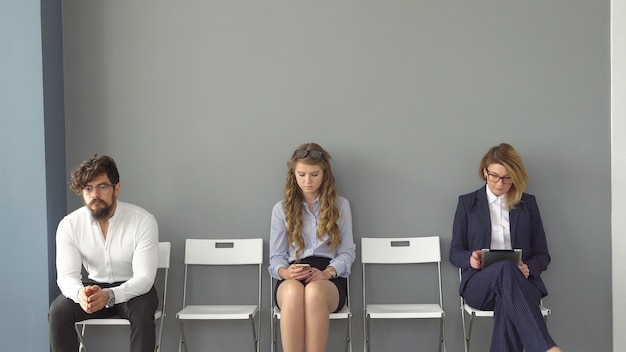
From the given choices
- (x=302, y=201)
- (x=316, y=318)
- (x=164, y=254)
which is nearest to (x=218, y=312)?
(x=164, y=254)

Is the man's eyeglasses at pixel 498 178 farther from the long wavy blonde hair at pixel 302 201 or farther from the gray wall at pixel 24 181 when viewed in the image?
the gray wall at pixel 24 181

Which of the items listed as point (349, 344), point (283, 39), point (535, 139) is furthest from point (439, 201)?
point (283, 39)

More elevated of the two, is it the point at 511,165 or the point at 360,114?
the point at 360,114

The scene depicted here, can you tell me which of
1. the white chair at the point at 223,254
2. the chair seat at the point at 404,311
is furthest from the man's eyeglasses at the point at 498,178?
the white chair at the point at 223,254

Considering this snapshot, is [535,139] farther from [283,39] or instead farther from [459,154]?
[283,39]

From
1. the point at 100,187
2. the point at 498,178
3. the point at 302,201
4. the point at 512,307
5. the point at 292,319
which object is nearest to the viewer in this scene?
the point at 512,307

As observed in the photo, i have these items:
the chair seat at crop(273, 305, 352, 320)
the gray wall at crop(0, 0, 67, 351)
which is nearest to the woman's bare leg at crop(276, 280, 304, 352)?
the chair seat at crop(273, 305, 352, 320)

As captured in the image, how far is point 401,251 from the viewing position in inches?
168

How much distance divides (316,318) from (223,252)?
928 mm

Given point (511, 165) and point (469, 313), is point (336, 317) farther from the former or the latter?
point (511, 165)

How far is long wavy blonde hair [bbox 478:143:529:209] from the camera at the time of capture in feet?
13.1

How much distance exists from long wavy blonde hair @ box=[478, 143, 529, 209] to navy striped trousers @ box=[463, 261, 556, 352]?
1.85 feet

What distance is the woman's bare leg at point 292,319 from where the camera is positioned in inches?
143

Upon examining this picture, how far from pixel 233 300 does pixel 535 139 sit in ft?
7.34
